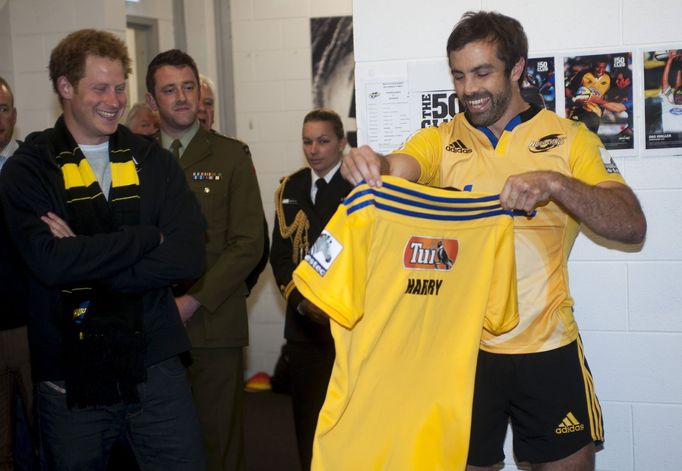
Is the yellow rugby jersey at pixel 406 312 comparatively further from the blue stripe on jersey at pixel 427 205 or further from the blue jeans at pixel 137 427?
the blue jeans at pixel 137 427

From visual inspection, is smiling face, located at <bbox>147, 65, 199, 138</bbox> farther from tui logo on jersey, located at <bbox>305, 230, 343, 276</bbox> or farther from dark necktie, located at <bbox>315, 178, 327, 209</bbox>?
tui logo on jersey, located at <bbox>305, 230, 343, 276</bbox>

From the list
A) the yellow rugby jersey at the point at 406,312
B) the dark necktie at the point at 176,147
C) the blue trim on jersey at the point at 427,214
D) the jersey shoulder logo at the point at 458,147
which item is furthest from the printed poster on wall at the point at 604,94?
the dark necktie at the point at 176,147

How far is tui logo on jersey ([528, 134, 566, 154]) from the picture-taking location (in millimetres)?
2338

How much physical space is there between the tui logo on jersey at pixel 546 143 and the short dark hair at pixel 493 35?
0.21m

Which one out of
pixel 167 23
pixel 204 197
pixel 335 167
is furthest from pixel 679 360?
pixel 167 23

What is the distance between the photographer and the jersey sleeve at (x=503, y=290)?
2.18m

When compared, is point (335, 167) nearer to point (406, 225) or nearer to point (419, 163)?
point (419, 163)

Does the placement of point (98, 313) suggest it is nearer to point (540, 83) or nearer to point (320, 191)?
point (320, 191)

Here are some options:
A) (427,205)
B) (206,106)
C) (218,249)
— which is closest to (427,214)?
(427,205)

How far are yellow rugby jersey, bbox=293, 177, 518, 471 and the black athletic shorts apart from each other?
18cm

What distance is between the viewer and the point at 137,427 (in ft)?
7.98

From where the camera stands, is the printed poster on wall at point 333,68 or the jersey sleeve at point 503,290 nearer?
the jersey sleeve at point 503,290

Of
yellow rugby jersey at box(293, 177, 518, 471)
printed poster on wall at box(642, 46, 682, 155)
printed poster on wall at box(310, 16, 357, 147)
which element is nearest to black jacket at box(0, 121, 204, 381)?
yellow rugby jersey at box(293, 177, 518, 471)

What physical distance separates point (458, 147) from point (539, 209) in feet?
0.95
